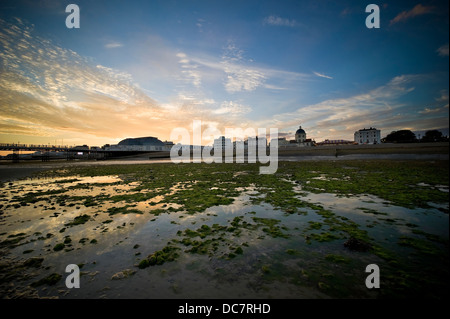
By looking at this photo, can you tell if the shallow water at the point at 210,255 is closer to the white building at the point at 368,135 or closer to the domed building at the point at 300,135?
the domed building at the point at 300,135

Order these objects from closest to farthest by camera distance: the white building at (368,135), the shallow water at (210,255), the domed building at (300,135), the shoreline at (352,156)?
the shallow water at (210,255) < the shoreline at (352,156) < the domed building at (300,135) < the white building at (368,135)

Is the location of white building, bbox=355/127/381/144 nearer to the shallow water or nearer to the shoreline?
the shoreline

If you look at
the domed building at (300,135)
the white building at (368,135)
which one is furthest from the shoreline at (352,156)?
the white building at (368,135)

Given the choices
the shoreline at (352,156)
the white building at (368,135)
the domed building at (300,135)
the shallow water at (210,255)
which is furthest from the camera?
the white building at (368,135)

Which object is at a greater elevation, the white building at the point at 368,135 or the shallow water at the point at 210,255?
the white building at the point at 368,135

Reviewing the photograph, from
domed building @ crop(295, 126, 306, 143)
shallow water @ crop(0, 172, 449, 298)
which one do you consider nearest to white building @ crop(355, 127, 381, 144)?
domed building @ crop(295, 126, 306, 143)

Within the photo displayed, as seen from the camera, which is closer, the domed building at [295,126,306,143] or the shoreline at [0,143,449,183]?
the shoreline at [0,143,449,183]

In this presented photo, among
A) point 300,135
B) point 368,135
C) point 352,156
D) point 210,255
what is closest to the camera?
point 210,255

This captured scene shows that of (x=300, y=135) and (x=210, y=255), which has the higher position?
(x=300, y=135)

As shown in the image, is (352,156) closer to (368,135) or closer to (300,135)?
(300,135)

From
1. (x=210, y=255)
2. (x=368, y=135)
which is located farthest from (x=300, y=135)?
(x=210, y=255)

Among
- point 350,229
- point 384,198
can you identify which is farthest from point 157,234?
point 384,198
